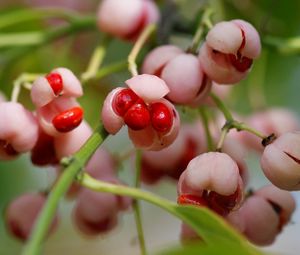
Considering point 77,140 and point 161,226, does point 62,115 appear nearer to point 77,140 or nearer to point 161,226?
point 77,140

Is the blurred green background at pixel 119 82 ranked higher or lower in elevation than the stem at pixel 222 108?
lower

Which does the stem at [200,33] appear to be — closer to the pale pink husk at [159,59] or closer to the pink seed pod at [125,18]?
the pale pink husk at [159,59]

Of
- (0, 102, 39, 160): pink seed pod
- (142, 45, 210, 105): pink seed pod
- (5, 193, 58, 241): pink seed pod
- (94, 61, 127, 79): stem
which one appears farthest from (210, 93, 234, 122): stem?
(5, 193, 58, 241): pink seed pod

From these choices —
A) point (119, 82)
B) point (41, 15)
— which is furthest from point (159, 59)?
point (119, 82)

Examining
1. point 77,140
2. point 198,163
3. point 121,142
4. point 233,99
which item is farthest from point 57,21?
point 198,163

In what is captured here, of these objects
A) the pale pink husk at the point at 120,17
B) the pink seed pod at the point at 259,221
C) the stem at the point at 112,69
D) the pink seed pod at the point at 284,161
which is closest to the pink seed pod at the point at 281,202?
the pink seed pod at the point at 259,221

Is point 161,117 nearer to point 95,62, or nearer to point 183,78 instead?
point 183,78

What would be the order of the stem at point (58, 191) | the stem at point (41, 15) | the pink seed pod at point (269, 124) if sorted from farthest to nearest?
the pink seed pod at point (269, 124) < the stem at point (41, 15) < the stem at point (58, 191)
